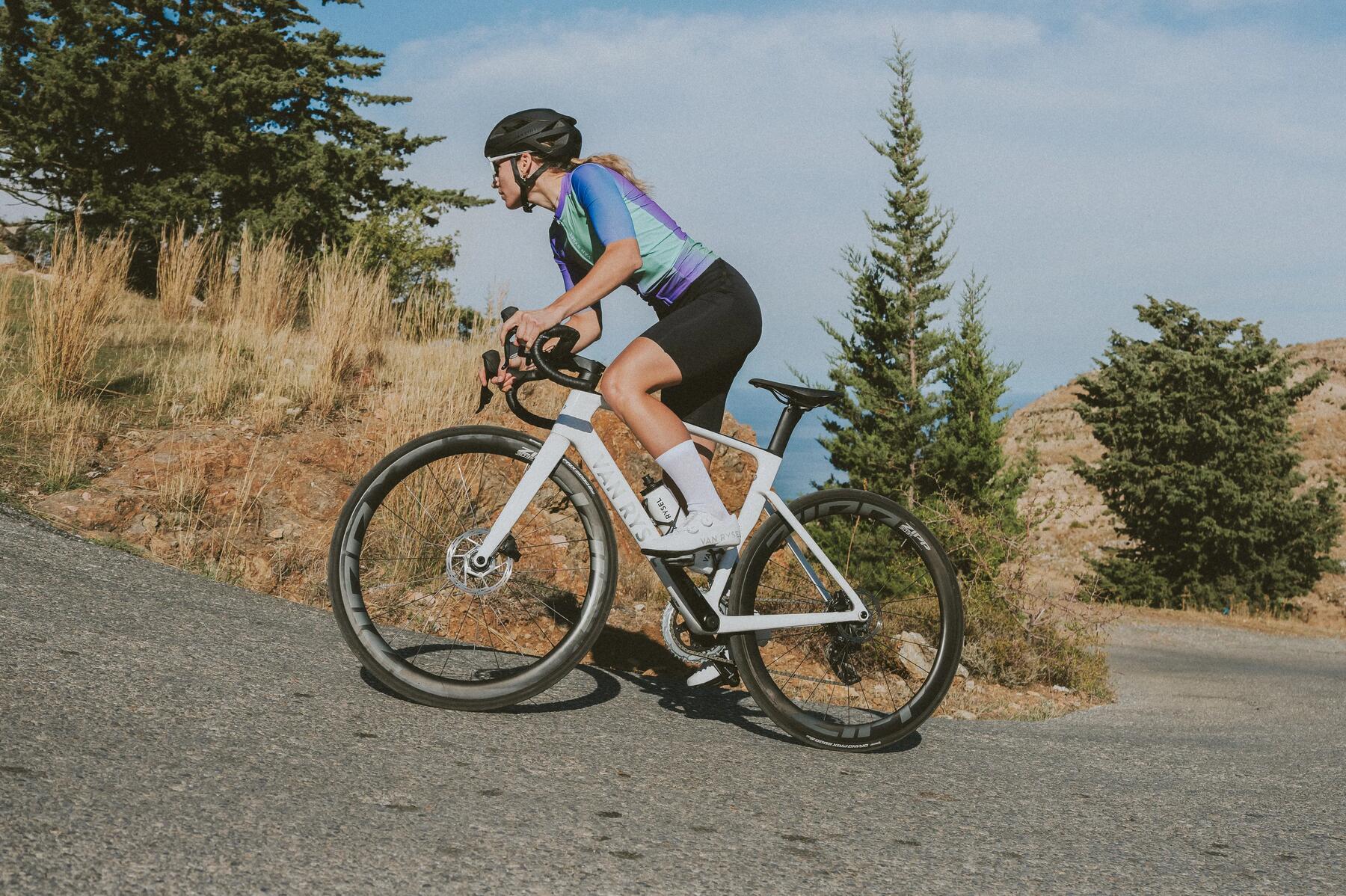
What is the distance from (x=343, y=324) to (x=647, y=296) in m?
6.45

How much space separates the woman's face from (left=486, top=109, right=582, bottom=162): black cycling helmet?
0.10 ft

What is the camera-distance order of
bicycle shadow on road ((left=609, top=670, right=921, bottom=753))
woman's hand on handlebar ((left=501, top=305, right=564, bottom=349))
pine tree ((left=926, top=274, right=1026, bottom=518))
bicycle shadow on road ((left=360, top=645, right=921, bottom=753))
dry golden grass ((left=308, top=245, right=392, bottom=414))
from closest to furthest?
woman's hand on handlebar ((left=501, top=305, right=564, bottom=349)) < bicycle shadow on road ((left=360, top=645, right=921, bottom=753)) < bicycle shadow on road ((left=609, top=670, right=921, bottom=753)) < dry golden grass ((left=308, top=245, right=392, bottom=414)) < pine tree ((left=926, top=274, right=1026, bottom=518))

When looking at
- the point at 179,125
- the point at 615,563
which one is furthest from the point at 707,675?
the point at 179,125

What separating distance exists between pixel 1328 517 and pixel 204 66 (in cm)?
3228

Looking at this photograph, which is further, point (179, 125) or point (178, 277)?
point (179, 125)

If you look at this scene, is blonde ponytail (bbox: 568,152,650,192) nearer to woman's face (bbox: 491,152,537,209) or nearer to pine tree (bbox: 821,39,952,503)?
woman's face (bbox: 491,152,537,209)

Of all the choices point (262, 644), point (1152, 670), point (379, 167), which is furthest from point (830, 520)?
point (379, 167)

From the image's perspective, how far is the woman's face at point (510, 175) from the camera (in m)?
3.63

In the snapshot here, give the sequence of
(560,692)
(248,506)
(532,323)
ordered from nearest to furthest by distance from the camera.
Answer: (532,323) → (560,692) → (248,506)

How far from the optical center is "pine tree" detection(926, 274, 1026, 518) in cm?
2055

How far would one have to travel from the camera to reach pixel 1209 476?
28812 millimetres

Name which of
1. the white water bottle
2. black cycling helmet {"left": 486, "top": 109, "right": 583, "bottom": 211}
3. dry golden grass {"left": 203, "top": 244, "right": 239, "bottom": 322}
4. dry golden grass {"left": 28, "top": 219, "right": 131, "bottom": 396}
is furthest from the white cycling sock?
dry golden grass {"left": 203, "top": 244, "right": 239, "bottom": 322}

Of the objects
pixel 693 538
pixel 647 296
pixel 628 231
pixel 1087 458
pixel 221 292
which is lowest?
pixel 693 538

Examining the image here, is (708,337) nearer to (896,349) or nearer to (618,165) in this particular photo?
(618,165)
